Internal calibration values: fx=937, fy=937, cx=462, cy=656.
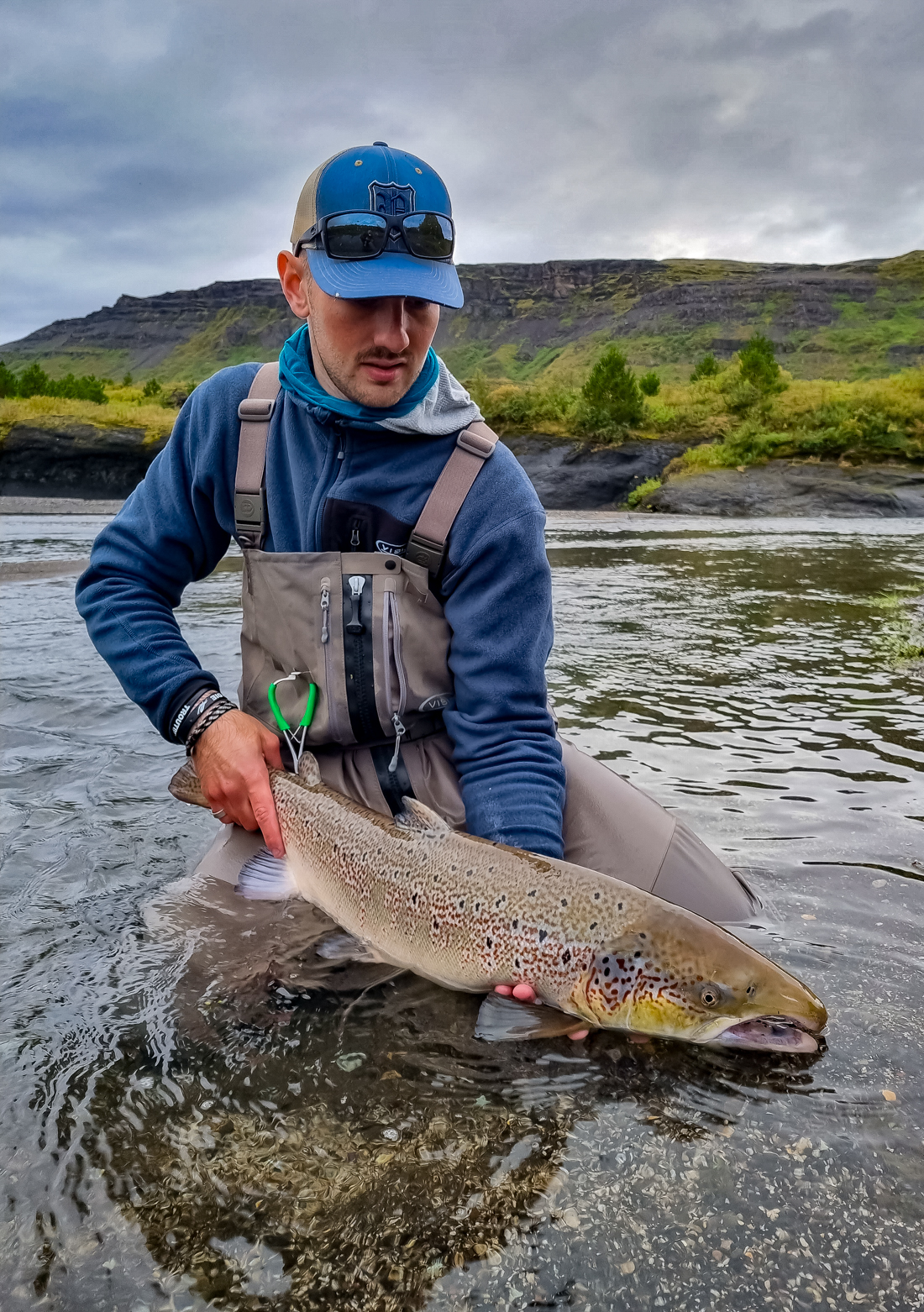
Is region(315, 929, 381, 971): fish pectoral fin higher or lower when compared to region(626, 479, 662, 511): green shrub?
lower

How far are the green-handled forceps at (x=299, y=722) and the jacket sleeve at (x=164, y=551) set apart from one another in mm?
218

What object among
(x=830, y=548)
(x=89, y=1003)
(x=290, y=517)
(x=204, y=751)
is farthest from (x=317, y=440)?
(x=830, y=548)

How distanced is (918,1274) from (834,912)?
5.38 ft

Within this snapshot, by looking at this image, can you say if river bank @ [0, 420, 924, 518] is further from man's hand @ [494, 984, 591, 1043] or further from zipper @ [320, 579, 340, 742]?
man's hand @ [494, 984, 591, 1043]

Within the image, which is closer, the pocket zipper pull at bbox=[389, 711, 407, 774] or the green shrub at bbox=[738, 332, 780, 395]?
the pocket zipper pull at bbox=[389, 711, 407, 774]

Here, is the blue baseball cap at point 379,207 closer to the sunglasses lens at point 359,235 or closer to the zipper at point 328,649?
the sunglasses lens at point 359,235

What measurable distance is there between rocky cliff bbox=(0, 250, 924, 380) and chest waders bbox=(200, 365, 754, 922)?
110 metres

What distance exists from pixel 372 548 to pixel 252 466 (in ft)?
1.70

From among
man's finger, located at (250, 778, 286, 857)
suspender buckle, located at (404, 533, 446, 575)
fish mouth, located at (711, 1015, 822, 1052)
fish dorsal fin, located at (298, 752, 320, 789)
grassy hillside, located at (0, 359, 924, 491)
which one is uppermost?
grassy hillside, located at (0, 359, 924, 491)

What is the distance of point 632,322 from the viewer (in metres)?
153

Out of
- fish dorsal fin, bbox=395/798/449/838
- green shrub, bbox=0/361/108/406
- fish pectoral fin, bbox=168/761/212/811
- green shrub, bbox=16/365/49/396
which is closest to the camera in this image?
fish dorsal fin, bbox=395/798/449/838

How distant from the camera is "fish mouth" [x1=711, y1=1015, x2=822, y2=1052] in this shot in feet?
8.14

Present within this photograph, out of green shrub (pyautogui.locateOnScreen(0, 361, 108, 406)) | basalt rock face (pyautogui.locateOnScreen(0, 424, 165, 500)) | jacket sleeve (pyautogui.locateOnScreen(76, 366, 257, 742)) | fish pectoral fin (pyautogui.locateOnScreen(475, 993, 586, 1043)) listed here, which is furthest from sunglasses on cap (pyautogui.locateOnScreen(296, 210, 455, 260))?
green shrub (pyautogui.locateOnScreen(0, 361, 108, 406))

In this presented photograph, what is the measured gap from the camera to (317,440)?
3.22m
